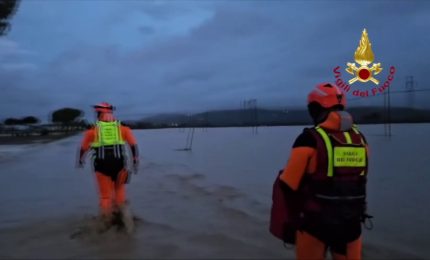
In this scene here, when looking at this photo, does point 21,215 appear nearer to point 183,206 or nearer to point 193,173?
point 183,206

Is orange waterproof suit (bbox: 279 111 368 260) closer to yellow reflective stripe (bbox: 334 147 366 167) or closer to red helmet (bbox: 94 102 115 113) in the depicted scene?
yellow reflective stripe (bbox: 334 147 366 167)

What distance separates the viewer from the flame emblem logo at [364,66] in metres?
4.47

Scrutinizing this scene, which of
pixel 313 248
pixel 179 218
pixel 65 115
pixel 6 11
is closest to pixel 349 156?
pixel 313 248

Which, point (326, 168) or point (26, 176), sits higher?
point (326, 168)

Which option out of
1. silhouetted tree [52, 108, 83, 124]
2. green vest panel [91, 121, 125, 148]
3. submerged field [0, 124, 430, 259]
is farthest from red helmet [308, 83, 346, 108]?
silhouetted tree [52, 108, 83, 124]

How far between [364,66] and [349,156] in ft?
4.30

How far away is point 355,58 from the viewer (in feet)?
14.9

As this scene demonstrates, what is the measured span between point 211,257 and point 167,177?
11650 mm

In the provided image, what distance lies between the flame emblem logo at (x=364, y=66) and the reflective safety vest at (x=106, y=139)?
435 centimetres

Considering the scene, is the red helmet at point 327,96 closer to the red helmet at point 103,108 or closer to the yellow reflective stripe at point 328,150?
the yellow reflective stripe at point 328,150

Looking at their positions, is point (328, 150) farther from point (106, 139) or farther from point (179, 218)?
point (179, 218)

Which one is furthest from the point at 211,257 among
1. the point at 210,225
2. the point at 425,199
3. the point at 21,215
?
the point at 425,199

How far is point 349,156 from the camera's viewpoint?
3539 mm

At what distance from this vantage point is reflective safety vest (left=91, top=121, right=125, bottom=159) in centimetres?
772
